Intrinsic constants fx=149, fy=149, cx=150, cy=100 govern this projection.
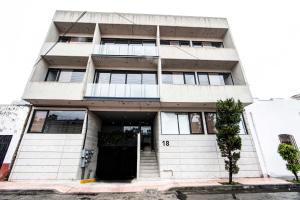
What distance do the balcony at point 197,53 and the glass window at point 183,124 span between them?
473cm

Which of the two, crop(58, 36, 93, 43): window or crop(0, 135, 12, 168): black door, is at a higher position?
crop(58, 36, 93, 43): window

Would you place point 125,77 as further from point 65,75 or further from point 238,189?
point 238,189

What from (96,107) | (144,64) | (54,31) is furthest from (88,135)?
(54,31)

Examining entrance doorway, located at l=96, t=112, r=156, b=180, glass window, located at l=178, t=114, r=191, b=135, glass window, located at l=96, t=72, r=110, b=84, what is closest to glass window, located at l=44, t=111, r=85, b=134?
entrance doorway, located at l=96, t=112, r=156, b=180

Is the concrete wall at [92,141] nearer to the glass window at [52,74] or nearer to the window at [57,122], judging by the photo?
the window at [57,122]

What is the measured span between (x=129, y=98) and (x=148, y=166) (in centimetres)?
506

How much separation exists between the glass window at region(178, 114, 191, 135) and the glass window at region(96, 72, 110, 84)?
6.51 metres

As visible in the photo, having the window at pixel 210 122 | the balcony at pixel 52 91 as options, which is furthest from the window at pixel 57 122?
the window at pixel 210 122

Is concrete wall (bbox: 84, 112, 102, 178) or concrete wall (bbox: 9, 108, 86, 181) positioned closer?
concrete wall (bbox: 9, 108, 86, 181)

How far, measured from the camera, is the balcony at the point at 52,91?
9953 millimetres

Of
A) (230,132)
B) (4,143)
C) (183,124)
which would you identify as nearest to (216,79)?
(183,124)

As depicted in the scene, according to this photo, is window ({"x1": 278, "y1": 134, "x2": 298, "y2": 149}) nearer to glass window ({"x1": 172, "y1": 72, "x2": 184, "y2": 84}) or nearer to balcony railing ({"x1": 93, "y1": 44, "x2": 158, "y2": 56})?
glass window ({"x1": 172, "y1": 72, "x2": 184, "y2": 84})

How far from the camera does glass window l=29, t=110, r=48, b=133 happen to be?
10134 millimetres

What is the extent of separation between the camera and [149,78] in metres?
12.6
